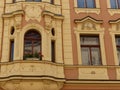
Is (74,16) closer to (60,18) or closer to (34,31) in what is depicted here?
(60,18)

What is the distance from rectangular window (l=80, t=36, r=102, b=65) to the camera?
17922 mm

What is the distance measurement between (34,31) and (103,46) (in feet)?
13.8

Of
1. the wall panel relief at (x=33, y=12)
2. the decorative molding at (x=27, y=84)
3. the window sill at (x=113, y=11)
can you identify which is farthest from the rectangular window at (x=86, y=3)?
the decorative molding at (x=27, y=84)

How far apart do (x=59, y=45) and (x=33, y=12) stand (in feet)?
8.30

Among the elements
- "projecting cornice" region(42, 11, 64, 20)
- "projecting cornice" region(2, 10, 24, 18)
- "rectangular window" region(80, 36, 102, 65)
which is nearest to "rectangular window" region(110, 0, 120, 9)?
"rectangular window" region(80, 36, 102, 65)

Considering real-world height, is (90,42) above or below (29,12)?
below

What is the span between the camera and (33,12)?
1803 cm

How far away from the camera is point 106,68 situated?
17438mm

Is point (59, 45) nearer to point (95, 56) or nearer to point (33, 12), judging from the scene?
point (95, 56)

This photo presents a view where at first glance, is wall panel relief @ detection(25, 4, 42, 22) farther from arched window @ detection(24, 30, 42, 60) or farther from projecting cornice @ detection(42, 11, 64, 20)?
arched window @ detection(24, 30, 42, 60)

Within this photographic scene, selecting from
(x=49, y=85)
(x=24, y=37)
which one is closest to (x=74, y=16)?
(x=24, y=37)

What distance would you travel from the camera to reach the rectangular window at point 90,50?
17.9m

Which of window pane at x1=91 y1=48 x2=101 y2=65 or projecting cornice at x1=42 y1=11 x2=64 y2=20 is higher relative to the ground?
projecting cornice at x1=42 y1=11 x2=64 y2=20

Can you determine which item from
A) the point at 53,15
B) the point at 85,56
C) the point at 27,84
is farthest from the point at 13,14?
the point at 85,56
